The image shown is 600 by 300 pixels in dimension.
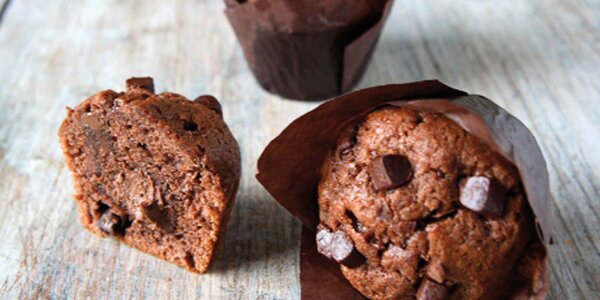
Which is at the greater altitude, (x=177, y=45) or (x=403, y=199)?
(x=403, y=199)

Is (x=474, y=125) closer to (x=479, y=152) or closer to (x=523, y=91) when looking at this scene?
(x=479, y=152)

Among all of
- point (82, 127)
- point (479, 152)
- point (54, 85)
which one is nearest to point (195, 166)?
point (82, 127)

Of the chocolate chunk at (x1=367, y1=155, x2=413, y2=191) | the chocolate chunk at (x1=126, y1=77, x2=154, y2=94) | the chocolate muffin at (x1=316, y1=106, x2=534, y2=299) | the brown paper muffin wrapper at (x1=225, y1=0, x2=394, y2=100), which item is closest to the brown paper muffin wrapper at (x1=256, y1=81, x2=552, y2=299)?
the chocolate muffin at (x1=316, y1=106, x2=534, y2=299)

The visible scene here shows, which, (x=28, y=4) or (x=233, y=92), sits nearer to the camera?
(x=233, y=92)

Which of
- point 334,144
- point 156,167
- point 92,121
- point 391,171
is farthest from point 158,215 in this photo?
point 391,171

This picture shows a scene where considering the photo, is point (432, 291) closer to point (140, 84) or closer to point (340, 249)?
point (340, 249)

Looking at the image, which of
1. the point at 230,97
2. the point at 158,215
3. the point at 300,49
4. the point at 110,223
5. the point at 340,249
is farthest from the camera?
the point at 230,97
